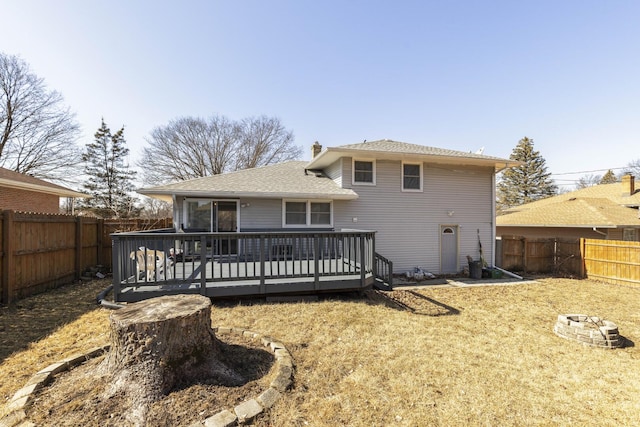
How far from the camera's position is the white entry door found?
10.4 m

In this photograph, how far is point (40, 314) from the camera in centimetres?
511

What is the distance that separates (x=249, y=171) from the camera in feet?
36.8

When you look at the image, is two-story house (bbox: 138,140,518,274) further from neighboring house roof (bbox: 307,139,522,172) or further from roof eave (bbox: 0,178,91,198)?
roof eave (bbox: 0,178,91,198)

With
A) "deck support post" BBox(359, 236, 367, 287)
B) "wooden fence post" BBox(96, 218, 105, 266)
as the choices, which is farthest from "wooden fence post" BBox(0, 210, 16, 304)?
"deck support post" BBox(359, 236, 367, 287)

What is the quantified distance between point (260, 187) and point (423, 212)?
20.1ft

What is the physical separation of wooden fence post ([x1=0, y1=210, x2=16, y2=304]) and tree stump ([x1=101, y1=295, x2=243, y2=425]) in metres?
4.99

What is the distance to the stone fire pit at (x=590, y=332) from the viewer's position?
4328 millimetres

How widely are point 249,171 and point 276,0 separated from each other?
19.4ft

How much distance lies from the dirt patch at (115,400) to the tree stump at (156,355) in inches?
3.2

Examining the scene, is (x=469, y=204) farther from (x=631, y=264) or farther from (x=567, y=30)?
(x=567, y=30)

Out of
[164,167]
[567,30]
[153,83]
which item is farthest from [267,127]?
[567,30]

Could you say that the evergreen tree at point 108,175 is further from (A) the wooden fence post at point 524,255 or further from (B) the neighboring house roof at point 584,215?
(B) the neighboring house roof at point 584,215

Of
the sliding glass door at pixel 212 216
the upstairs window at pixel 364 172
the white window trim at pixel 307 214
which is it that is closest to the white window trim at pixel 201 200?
the sliding glass door at pixel 212 216

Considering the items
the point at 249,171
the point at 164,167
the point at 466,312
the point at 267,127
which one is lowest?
the point at 466,312
